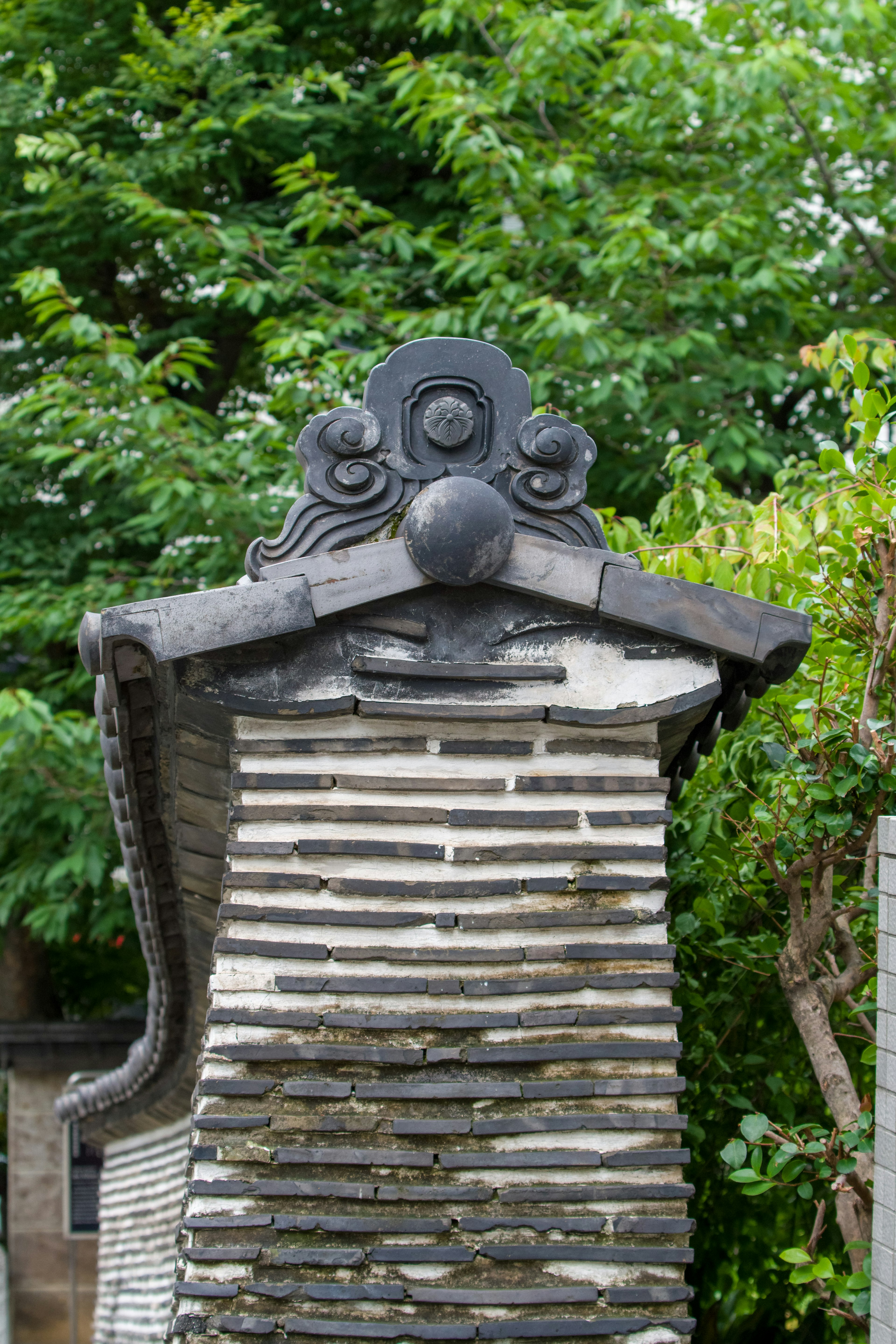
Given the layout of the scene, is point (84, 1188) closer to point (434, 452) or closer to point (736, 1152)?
point (736, 1152)

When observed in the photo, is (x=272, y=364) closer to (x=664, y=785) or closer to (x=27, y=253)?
(x=27, y=253)

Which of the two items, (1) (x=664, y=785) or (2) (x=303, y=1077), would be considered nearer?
(2) (x=303, y=1077)

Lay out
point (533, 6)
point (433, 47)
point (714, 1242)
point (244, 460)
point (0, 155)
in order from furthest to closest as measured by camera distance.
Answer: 1. point (433, 47)
2. point (0, 155)
3. point (533, 6)
4. point (244, 460)
5. point (714, 1242)

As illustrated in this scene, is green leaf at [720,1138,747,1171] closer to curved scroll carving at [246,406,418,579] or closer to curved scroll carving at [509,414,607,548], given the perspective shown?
curved scroll carving at [509,414,607,548]

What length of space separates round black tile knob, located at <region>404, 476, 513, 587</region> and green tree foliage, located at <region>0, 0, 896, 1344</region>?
68.6 inches

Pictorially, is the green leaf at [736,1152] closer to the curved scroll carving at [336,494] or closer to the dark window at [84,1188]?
the curved scroll carving at [336,494]

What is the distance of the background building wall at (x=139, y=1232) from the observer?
19.3 feet

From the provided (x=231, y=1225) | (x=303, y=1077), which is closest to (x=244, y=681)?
(x=303, y=1077)

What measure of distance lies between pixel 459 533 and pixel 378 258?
5.62 meters

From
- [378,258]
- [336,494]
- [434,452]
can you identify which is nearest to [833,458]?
[434,452]

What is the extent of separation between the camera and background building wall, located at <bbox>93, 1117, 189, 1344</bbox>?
5895mm

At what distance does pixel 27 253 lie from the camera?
8438 millimetres

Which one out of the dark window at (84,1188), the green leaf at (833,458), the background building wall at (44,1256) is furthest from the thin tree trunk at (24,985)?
the green leaf at (833,458)

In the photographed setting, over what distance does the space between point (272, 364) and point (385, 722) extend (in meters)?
6.11
